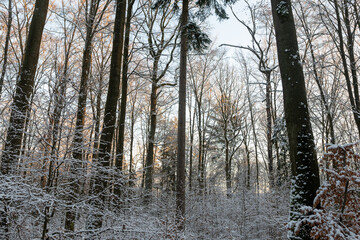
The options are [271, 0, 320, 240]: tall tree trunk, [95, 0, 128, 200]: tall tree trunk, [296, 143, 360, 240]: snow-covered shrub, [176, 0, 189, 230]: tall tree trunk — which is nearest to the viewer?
[296, 143, 360, 240]: snow-covered shrub

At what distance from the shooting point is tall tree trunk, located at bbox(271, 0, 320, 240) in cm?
365

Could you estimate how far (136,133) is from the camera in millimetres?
24422

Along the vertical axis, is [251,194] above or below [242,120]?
below

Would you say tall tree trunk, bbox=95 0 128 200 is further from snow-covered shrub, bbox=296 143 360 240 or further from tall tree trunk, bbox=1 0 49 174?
snow-covered shrub, bbox=296 143 360 240

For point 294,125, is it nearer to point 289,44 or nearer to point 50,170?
point 289,44

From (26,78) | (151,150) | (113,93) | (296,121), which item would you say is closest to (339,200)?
(296,121)

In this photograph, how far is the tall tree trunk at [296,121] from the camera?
3650mm

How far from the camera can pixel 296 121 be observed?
13.1 ft

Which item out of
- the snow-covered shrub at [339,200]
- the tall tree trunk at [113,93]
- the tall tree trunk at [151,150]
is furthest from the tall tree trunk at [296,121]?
the tall tree trunk at [151,150]

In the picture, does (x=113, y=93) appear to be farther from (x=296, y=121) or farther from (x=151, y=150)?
(x=151, y=150)

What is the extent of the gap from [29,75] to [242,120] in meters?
19.2

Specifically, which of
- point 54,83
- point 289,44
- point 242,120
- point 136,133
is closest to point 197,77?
point 242,120

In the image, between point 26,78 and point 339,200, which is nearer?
point 339,200

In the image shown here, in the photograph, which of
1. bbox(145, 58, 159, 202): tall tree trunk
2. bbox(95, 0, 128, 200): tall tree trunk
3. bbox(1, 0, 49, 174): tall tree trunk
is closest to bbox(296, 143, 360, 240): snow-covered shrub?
bbox(95, 0, 128, 200): tall tree trunk
